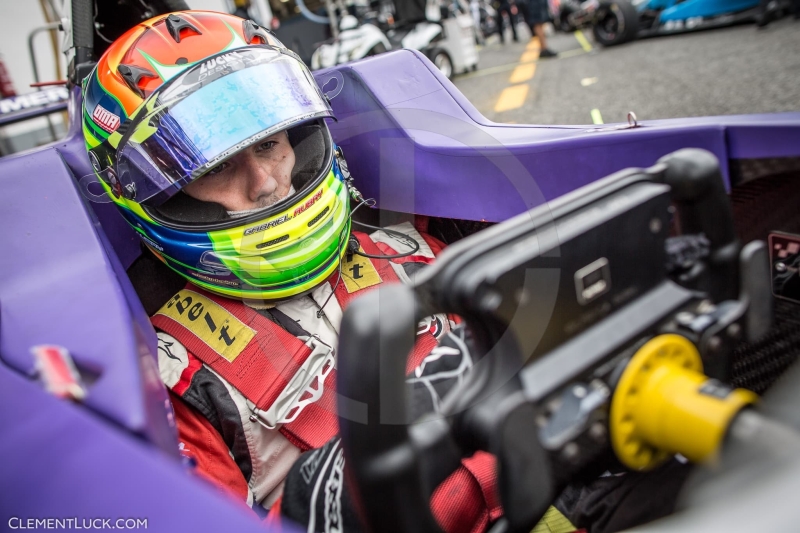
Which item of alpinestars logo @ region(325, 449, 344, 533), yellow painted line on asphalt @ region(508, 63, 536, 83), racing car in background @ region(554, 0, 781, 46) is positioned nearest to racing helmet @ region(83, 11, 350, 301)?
alpinestars logo @ region(325, 449, 344, 533)

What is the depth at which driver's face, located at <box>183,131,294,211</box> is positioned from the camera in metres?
1.21

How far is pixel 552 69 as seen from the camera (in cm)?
580

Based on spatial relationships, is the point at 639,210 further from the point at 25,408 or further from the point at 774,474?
the point at 25,408

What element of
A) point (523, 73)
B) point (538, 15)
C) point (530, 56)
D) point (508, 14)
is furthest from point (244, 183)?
point (508, 14)

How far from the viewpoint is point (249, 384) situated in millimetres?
1076

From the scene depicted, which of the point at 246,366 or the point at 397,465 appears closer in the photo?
the point at 397,465

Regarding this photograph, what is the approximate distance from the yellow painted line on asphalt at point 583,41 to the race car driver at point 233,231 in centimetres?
643

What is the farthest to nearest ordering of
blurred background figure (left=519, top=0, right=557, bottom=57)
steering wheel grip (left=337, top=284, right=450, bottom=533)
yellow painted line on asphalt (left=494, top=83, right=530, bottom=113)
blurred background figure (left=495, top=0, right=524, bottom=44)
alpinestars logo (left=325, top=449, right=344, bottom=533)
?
blurred background figure (left=495, top=0, right=524, bottom=44) < blurred background figure (left=519, top=0, right=557, bottom=57) < yellow painted line on asphalt (left=494, top=83, right=530, bottom=113) < alpinestars logo (left=325, top=449, right=344, bottom=533) < steering wheel grip (left=337, top=284, right=450, bottom=533)

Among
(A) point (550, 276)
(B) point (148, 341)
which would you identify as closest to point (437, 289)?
(A) point (550, 276)

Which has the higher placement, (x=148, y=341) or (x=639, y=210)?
(x=639, y=210)

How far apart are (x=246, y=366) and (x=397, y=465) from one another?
686 millimetres

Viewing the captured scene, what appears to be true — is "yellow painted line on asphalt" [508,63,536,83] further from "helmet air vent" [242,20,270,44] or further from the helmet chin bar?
the helmet chin bar

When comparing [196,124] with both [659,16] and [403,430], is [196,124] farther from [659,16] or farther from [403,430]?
[659,16]

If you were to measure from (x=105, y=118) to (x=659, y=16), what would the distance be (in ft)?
20.4
